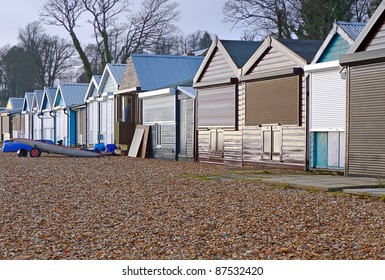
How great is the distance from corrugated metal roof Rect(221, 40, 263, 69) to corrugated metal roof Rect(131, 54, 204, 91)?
8041 mm

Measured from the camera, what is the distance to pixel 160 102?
30016 mm

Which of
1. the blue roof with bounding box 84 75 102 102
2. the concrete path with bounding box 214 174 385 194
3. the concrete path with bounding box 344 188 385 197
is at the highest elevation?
the blue roof with bounding box 84 75 102 102

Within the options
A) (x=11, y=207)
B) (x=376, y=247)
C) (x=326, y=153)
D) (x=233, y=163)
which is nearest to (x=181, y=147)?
(x=233, y=163)

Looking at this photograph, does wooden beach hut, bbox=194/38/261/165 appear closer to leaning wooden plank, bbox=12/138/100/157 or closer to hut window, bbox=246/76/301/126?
hut window, bbox=246/76/301/126

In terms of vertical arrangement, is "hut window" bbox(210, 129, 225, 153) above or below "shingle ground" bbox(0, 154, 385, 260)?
above

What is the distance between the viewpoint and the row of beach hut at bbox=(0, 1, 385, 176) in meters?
16.4

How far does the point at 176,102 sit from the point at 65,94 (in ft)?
69.7

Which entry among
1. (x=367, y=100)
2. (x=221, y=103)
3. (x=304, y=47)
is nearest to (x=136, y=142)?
(x=221, y=103)

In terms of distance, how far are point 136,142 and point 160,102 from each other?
295 centimetres

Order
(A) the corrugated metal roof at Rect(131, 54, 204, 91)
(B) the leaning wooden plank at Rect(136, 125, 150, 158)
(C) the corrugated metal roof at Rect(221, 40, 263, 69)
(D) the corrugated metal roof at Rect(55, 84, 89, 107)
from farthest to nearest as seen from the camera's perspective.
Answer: (D) the corrugated metal roof at Rect(55, 84, 89, 107)
(A) the corrugated metal roof at Rect(131, 54, 204, 91)
(B) the leaning wooden plank at Rect(136, 125, 150, 158)
(C) the corrugated metal roof at Rect(221, 40, 263, 69)

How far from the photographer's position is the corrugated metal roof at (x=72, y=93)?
47375 mm

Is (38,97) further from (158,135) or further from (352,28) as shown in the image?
(352,28)

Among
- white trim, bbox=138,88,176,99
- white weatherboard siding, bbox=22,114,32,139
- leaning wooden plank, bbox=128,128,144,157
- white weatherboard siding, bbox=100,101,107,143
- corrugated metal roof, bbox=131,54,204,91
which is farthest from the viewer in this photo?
white weatherboard siding, bbox=22,114,32,139

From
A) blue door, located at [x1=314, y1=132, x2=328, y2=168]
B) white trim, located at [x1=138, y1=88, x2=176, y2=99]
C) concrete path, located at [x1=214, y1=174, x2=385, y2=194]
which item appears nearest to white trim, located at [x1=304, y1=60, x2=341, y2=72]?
blue door, located at [x1=314, y1=132, x2=328, y2=168]
